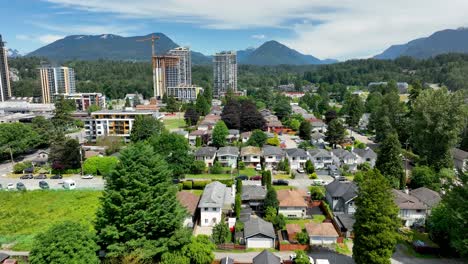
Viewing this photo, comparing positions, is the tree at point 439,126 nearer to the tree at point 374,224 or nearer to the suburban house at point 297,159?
the suburban house at point 297,159

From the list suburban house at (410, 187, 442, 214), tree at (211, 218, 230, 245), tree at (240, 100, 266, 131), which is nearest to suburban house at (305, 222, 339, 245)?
tree at (211, 218, 230, 245)

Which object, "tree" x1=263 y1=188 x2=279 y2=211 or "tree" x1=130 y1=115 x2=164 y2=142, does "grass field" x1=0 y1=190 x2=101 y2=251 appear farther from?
"tree" x1=130 y1=115 x2=164 y2=142

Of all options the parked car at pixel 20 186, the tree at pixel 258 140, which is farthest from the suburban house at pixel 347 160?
the parked car at pixel 20 186

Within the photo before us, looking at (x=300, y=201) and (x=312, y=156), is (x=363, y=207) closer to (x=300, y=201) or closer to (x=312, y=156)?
(x=300, y=201)

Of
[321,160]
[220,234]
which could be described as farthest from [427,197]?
[220,234]

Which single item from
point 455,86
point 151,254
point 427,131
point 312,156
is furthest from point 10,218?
point 455,86

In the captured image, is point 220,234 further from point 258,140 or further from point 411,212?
point 258,140
